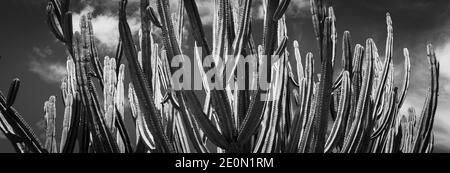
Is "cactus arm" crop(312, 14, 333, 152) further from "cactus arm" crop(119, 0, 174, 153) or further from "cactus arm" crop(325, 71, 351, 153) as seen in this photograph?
"cactus arm" crop(119, 0, 174, 153)

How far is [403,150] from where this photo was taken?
17.4ft

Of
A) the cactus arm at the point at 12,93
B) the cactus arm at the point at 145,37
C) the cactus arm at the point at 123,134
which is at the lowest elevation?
the cactus arm at the point at 123,134

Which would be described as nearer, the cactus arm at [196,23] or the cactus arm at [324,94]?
the cactus arm at [324,94]

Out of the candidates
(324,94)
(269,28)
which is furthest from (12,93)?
(324,94)

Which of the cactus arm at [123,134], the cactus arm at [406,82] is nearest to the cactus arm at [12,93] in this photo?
the cactus arm at [123,134]

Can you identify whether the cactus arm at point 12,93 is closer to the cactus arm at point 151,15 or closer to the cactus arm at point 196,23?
the cactus arm at point 151,15

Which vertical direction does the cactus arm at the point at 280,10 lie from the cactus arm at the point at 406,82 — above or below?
above

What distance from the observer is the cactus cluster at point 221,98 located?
12.9ft

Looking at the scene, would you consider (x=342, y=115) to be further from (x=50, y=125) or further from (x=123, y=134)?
(x=50, y=125)

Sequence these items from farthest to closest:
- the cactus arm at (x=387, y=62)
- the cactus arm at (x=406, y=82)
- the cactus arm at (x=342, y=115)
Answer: the cactus arm at (x=406, y=82) < the cactus arm at (x=387, y=62) < the cactus arm at (x=342, y=115)

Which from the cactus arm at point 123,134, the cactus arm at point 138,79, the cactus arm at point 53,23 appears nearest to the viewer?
the cactus arm at point 138,79
